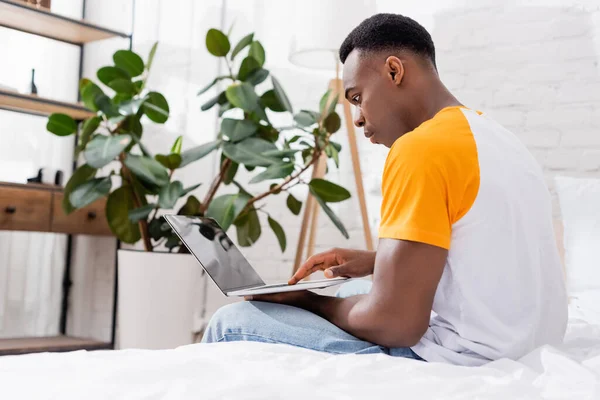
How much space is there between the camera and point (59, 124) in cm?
289

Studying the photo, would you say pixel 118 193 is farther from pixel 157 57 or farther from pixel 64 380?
pixel 64 380

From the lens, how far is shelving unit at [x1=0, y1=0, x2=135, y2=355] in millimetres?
3098

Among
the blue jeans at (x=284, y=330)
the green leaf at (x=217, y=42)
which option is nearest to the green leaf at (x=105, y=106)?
the green leaf at (x=217, y=42)

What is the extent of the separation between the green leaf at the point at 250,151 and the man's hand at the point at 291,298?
4.74 ft

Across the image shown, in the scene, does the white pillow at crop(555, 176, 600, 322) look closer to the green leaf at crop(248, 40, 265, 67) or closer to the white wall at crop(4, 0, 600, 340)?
the white wall at crop(4, 0, 600, 340)

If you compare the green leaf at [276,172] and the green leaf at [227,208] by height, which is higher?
the green leaf at [276,172]

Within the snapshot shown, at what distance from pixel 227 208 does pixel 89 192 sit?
564 millimetres

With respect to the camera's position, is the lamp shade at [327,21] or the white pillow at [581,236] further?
the lamp shade at [327,21]

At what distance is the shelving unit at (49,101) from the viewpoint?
3.10 m

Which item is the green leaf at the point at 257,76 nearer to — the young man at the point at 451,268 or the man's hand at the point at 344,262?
the man's hand at the point at 344,262

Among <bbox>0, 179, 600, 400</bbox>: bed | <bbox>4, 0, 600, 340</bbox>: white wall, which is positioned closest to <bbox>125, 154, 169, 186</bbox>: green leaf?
<bbox>4, 0, 600, 340</bbox>: white wall

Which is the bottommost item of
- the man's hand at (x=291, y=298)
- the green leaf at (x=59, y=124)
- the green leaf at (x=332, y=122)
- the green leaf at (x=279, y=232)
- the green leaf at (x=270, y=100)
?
the man's hand at (x=291, y=298)

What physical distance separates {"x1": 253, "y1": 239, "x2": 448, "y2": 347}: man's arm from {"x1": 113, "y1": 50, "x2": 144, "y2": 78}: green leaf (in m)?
2.12

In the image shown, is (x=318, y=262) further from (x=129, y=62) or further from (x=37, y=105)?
(x=37, y=105)
